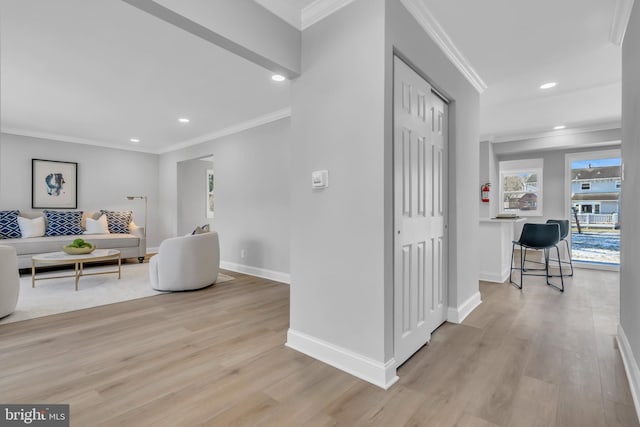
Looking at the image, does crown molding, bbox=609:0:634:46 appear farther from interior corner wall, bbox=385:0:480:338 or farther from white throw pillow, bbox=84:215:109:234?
white throw pillow, bbox=84:215:109:234

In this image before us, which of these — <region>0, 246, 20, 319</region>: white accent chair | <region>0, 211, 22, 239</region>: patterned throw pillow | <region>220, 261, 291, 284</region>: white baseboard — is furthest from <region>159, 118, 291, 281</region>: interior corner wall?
<region>0, 211, 22, 239</region>: patterned throw pillow

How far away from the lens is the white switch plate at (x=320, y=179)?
6.81 feet

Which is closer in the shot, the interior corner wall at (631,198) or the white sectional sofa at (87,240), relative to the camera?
the interior corner wall at (631,198)

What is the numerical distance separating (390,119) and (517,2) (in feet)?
4.28

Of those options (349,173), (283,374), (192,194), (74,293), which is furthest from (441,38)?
(192,194)

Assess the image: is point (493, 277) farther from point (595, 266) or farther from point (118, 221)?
point (118, 221)

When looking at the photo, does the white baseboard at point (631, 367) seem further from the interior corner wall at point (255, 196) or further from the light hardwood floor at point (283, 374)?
the interior corner wall at point (255, 196)

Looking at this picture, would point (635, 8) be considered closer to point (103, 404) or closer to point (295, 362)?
point (295, 362)

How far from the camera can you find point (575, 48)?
8.85 ft

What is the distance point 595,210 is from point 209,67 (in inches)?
278

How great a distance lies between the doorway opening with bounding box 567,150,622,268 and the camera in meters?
5.52

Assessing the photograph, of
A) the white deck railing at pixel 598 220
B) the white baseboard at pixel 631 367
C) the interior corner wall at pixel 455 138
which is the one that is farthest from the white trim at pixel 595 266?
the white baseboard at pixel 631 367

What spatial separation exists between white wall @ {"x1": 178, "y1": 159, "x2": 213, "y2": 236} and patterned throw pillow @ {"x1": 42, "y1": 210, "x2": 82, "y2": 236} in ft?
5.87

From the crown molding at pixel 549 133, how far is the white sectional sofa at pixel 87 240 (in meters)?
7.06
